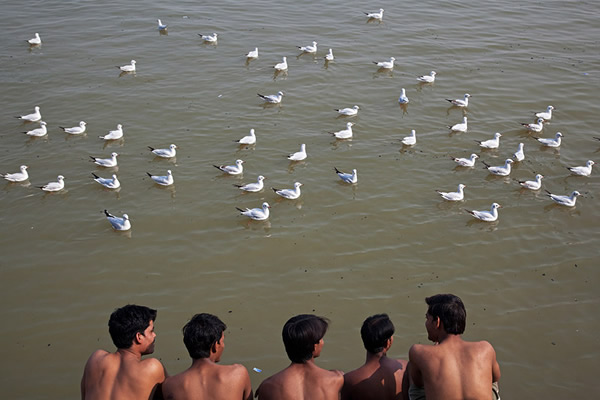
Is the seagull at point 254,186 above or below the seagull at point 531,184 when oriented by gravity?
below

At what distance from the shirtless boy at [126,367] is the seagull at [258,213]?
6.41 meters

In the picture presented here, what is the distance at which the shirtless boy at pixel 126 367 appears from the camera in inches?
218

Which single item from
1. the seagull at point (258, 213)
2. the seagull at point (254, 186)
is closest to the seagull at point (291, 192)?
the seagull at point (254, 186)

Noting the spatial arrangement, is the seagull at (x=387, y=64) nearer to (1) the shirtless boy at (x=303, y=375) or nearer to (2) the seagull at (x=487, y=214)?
(2) the seagull at (x=487, y=214)

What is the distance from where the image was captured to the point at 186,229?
11.8m

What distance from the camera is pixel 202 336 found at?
556cm

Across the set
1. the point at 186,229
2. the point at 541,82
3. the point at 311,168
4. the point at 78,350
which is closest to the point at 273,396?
the point at 78,350

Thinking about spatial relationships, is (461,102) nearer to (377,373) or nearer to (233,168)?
(233,168)

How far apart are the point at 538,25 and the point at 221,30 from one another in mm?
11637

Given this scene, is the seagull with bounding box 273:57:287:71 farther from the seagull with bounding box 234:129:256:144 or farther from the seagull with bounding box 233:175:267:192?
the seagull with bounding box 233:175:267:192

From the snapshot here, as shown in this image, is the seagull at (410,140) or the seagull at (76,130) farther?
the seagull at (76,130)

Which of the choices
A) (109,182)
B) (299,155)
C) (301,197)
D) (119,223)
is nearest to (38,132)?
(109,182)

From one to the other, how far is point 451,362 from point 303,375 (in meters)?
1.33

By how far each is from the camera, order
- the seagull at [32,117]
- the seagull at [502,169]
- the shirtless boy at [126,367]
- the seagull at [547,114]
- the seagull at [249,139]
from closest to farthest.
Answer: the shirtless boy at [126,367]
the seagull at [502,169]
the seagull at [249,139]
the seagull at [32,117]
the seagull at [547,114]
